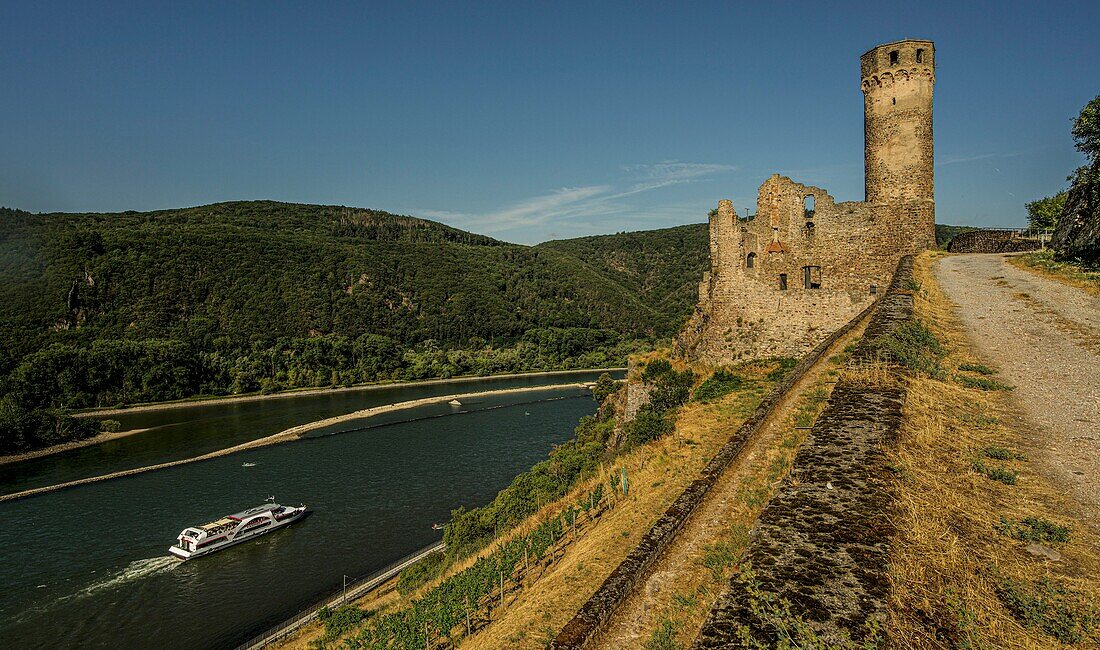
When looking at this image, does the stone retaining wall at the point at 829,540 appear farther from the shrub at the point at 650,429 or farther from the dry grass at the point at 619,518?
the shrub at the point at 650,429

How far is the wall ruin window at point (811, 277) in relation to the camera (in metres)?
19.0

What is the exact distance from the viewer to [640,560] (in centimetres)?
702

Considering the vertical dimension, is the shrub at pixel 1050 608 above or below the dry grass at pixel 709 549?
above

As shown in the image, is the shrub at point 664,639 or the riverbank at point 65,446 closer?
the shrub at point 664,639

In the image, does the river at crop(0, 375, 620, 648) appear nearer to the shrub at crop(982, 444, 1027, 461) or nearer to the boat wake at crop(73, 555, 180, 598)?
the boat wake at crop(73, 555, 180, 598)

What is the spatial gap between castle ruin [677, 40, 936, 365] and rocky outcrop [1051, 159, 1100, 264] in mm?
3480

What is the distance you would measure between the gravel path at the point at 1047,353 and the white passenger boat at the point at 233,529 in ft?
107

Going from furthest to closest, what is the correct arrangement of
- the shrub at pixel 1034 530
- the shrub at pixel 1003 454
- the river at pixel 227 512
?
the river at pixel 227 512 < the shrub at pixel 1003 454 < the shrub at pixel 1034 530

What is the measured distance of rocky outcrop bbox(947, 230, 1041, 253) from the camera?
74.4 feet

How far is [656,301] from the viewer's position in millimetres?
157625

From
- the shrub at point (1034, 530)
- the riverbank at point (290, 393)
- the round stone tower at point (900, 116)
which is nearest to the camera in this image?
the shrub at point (1034, 530)

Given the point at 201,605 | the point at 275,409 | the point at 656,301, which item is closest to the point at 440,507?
the point at 201,605

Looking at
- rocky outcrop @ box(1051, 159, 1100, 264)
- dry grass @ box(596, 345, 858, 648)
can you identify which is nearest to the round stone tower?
rocky outcrop @ box(1051, 159, 1100, 264)

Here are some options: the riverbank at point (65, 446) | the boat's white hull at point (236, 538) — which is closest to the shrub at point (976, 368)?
the boat's white hull at point (236, 538)
